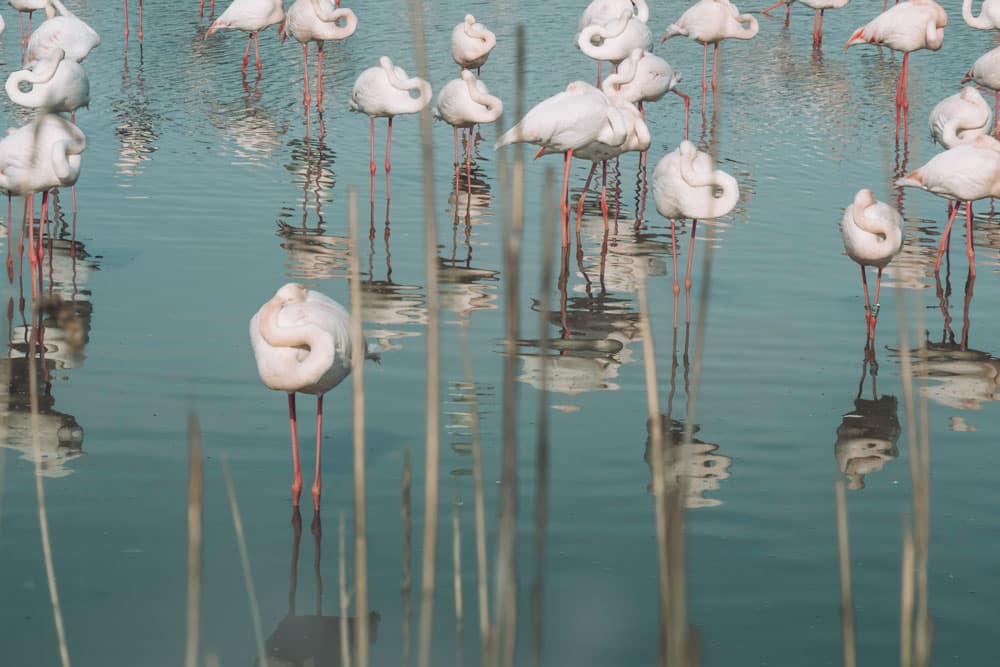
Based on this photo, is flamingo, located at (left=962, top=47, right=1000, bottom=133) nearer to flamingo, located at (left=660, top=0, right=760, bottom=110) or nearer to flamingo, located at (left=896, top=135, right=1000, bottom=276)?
flamingo, located at (left=660, top=0, right=760, bottom=110)

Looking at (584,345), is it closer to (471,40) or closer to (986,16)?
(471,40)

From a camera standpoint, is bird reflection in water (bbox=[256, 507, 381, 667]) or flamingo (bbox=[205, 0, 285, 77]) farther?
flamingo (bbox=[205, 0, 285, 77])

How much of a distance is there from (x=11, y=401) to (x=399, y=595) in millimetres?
2607

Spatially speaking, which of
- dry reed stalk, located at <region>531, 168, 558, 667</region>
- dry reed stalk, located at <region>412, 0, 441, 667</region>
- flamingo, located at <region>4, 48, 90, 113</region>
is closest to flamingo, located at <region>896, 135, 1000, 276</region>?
flamingo, located at <region>4, 48, 90, 113</region>

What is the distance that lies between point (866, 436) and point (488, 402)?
1.77m

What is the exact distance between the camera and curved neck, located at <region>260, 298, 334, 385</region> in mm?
5496

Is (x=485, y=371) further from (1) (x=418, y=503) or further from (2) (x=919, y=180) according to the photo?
(2) (x=919, y=180)

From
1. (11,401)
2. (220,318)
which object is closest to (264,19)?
(220,318)

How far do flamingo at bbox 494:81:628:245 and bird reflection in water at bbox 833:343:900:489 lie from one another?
3103mm

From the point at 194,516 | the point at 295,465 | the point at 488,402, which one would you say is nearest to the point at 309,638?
the point at 295,465

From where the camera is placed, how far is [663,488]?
2.11 m

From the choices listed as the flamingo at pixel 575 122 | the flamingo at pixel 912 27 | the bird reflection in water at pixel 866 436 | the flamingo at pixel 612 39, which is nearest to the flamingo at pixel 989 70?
the flamingo at pixel 912 27

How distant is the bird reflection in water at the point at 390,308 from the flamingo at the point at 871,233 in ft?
7.99

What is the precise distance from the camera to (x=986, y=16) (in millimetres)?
16219
